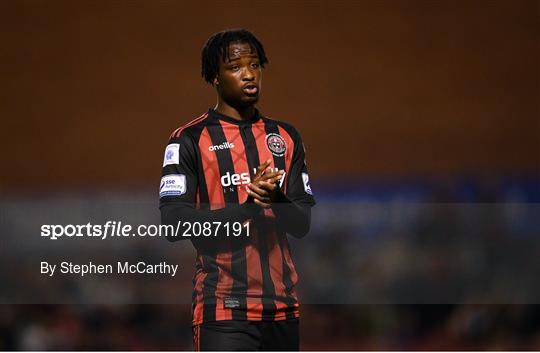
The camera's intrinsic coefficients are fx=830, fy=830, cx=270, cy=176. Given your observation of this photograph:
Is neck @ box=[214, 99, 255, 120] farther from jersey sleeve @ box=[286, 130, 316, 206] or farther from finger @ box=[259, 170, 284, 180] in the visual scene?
Answer: finger @ box=[259, 170, 284, 180]

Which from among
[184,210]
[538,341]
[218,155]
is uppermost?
[218,155]

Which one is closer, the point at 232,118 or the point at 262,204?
the point at 262,204

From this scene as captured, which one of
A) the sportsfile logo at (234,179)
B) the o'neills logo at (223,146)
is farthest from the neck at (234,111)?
the sportsfile logo at (234,179)

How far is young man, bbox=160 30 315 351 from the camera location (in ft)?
8.52

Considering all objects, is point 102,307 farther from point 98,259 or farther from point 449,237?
point 449,237

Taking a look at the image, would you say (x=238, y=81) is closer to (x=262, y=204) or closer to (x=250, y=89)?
(x=250, y=89)

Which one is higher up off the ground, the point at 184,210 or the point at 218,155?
the point at 218,155

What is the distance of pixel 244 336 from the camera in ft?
8.48

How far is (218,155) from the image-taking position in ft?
9.04

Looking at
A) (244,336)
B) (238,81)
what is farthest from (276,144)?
(244,336)

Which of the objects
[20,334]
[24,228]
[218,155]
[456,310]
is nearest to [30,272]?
[24,228]

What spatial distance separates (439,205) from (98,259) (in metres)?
2.33

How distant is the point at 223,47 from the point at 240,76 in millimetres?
142

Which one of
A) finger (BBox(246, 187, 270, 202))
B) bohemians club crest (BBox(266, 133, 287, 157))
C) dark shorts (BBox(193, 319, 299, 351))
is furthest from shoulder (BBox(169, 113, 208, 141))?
dark shorts (BBox(193, 319, 299, 351))
